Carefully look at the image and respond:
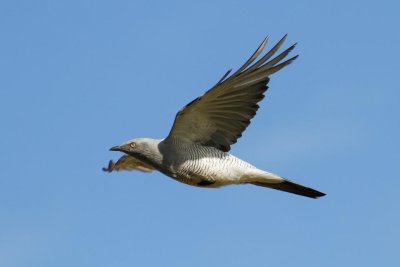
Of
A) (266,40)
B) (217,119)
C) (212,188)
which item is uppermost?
(266,40)

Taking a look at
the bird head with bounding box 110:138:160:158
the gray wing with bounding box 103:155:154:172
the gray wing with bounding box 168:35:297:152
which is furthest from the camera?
the gray wing with bounding box 103:155:154:172

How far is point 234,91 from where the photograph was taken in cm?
1502

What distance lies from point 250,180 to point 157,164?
154cm

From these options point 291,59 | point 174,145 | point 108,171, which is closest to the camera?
point 291,59

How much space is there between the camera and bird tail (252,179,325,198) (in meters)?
15.8

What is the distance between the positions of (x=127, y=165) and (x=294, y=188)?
340cm

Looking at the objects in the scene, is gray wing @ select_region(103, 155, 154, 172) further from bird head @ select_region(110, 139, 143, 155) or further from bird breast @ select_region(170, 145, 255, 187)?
bird breast @ select_region(170, 145, 255, 187)

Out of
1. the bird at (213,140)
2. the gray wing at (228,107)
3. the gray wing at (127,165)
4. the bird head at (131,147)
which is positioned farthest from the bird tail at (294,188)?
the gray wing at (127,165)

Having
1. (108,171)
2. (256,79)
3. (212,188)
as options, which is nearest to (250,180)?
(212,188)

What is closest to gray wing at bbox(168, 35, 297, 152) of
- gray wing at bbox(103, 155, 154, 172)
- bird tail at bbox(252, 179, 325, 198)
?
bird tail at bbox(252, 179, 325, 198)

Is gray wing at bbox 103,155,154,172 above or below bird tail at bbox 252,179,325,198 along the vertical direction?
above

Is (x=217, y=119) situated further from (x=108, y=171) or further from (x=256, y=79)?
(x=108, y=171)

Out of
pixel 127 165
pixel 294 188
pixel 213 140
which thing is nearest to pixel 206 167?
pixel 213 140

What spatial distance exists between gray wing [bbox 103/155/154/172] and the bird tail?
267 centimetres
